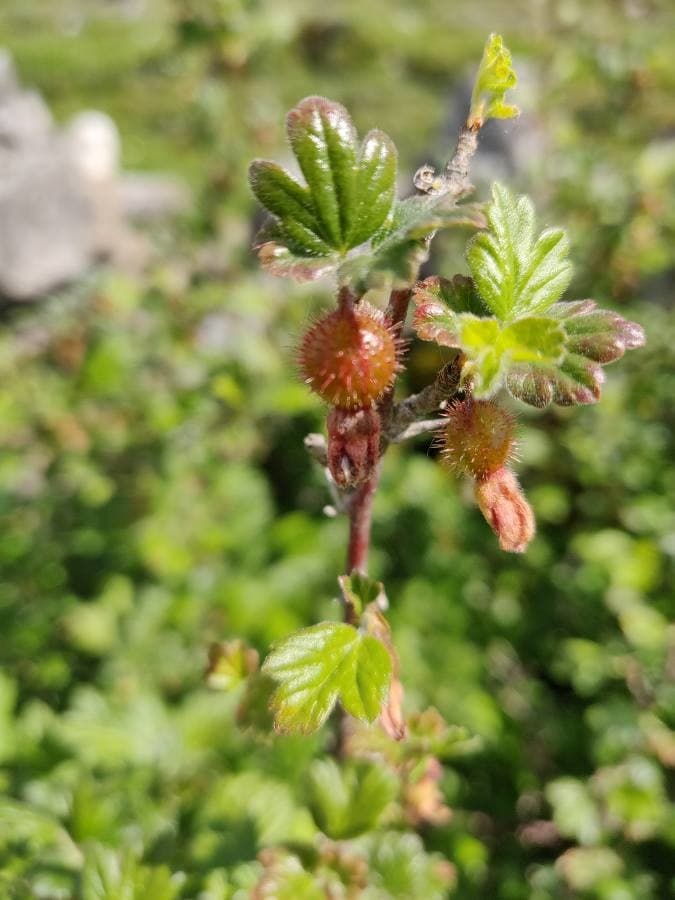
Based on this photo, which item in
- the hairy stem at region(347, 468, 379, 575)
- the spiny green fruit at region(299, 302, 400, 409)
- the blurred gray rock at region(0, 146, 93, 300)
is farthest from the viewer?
the blurred gray rock at region(0, 146, 93, 300)

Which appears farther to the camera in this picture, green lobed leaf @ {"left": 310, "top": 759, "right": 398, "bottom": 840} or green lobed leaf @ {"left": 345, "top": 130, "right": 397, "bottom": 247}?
green lobed leaf @ {"left": 310, "top": 759, "right": 398, "bottom": 840}

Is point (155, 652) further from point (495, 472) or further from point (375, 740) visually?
point (495, 472)

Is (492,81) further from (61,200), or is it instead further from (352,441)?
(61,200)

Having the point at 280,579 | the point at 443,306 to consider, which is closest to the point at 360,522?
the point at 443,306

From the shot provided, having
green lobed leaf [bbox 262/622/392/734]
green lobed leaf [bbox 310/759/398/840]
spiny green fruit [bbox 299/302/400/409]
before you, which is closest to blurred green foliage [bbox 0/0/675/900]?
green lobed leaf [bbox 310/759/398/840]

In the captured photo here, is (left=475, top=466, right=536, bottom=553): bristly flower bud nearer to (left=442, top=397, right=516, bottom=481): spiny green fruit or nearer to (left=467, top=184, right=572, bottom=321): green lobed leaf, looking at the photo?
(left=442, top=397, right=516, bottom=481): spiny green fruit

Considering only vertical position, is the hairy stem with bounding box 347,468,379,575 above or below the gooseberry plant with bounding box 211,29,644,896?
below
